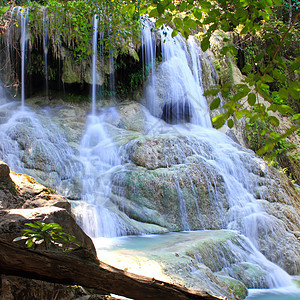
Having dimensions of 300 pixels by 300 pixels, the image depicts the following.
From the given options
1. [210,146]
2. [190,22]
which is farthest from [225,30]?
[210,146]

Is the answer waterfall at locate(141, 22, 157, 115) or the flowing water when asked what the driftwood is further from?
waterfall at locate(141, 22, 157, 115)

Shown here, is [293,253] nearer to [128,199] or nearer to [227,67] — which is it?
[128,199]

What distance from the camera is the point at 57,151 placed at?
779 cm

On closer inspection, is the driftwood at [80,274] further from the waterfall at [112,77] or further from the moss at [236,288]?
the waterfall at [112,77]

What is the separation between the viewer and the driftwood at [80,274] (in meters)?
1.66

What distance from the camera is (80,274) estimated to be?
67.8 inches

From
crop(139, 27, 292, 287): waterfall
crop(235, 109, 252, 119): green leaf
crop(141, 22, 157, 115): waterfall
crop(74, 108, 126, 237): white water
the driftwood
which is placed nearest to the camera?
the driftwood

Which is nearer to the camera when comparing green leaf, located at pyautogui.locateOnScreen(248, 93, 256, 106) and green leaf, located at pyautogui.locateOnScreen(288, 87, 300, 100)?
green leaf, located at pyautogui.locateOnScreen(288, 87, 300, 100)

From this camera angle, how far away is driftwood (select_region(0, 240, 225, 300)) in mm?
1657

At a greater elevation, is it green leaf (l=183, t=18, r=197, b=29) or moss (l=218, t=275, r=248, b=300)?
green leaf (l=183, t=18, r=197, b=29)

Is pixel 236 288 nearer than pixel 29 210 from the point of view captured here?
No

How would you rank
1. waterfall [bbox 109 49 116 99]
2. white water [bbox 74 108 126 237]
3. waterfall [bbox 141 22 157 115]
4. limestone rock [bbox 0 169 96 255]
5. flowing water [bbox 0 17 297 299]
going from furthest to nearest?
waterfall [bbox 141 22 157 115] < waterfall [bbox 109 49 116 99] < white water [bbox 74 108 126 237] < flowing water [bbox 0 17 297 299] < limestone rock [bbox 0 169 96 255]

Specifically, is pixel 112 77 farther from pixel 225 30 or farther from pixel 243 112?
pixel 243 112

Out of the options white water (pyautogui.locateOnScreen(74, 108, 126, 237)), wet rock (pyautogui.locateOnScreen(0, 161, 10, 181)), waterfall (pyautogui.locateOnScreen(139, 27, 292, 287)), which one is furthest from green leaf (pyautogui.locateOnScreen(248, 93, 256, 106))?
white water (pyautogui.locateOnScreen(74, 108, 126, 237))
